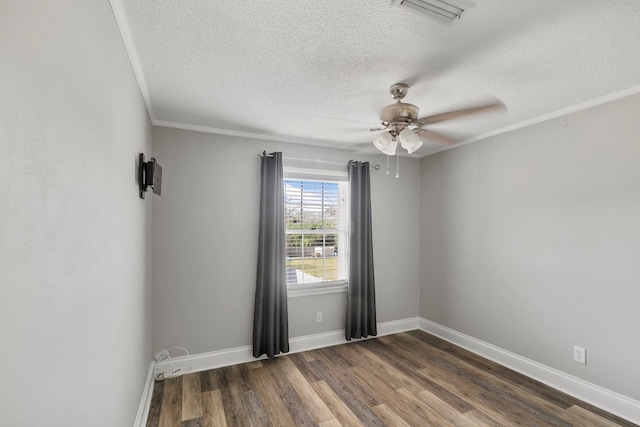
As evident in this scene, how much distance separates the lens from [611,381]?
2447 millimetres

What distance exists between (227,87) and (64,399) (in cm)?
205

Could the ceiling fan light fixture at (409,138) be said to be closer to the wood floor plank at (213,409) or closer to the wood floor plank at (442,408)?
the wood floor plank at (442,408)

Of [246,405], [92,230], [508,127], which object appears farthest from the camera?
[508,127]

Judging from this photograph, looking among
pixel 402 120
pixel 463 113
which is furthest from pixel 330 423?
pixel 463 113

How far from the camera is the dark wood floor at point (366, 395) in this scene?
234cm

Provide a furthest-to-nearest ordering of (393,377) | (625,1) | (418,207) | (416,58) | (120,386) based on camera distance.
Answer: (418,207)
(393,377)
(416,58)
(120,386)
(625,1)

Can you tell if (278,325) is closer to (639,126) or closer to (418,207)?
(418,207)

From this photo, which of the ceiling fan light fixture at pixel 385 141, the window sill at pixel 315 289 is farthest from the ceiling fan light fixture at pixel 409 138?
the window sill at pixel 315 289

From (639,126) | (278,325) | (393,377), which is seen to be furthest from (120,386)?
(639,126)

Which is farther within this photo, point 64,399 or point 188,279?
point 188,279

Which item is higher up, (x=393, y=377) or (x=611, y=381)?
(x=611, y=381)

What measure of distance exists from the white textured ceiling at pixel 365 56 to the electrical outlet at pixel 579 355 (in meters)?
2.06

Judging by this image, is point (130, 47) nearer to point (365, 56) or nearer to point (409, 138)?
point (365, 56)

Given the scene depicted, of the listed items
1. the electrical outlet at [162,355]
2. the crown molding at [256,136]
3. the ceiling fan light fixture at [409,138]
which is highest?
the crown molding at [256,136]
